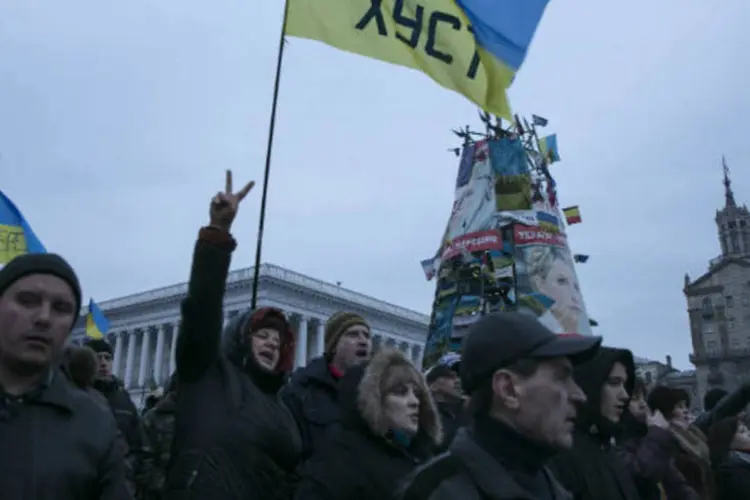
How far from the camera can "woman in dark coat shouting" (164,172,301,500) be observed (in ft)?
10.1

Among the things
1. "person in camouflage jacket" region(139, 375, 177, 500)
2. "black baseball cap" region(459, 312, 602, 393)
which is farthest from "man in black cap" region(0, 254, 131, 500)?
"person in camouflage jacket" region(139, 375, 177, 500)

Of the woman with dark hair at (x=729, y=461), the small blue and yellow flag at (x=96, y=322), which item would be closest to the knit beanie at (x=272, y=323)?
the woman with dark hair at (x=729, y=461)

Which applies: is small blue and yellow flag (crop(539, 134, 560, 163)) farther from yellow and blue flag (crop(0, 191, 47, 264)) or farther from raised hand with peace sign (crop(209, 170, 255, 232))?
raised hand with peace sign (crop(209, 170, 255, 232))

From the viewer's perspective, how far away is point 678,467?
3980mm

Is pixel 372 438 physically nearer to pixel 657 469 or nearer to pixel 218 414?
pixel 218 414

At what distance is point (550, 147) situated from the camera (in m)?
32.1

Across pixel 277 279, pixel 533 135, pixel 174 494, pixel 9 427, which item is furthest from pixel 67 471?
pixel 277 279

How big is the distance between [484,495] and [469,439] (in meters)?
0.26

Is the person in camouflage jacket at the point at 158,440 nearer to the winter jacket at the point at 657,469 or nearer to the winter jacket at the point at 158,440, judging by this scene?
the winter jacket at the point at 158,440

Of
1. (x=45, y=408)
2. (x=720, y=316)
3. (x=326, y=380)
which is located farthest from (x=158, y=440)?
(x=720, y=316)

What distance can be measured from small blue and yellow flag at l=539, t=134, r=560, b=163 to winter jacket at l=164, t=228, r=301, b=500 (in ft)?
97.1

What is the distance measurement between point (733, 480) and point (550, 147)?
93.9 feet

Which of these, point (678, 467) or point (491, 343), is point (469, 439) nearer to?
point (491, 343)

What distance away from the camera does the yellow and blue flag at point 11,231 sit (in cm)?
1170
